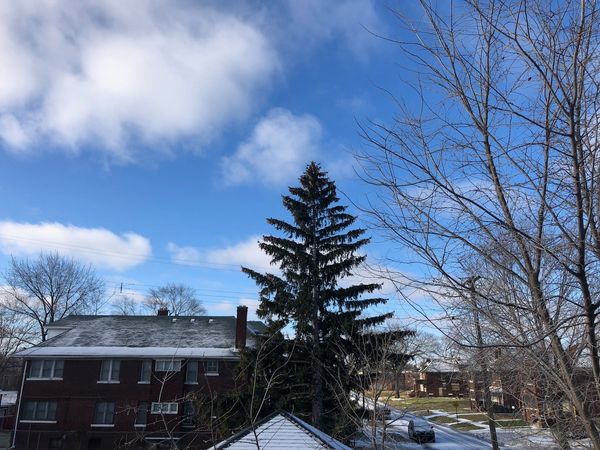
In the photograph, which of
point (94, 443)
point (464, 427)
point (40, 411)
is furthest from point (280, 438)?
point (464, 427)

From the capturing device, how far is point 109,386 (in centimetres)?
3114

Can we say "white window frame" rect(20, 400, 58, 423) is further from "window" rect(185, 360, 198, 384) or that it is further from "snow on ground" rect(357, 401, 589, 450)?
"snow on ground" rect(357, 401, 589, 450)

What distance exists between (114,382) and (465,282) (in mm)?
31224

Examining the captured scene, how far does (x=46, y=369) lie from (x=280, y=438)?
89.2 ft

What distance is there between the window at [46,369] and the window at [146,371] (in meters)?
5.13

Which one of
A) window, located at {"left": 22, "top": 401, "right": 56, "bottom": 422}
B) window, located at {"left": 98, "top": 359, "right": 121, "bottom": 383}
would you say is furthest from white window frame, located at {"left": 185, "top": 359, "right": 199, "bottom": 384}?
window, located at {"left": 22, "top": 401, "right": 56, "bottom": 422}

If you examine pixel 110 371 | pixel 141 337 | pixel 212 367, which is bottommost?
pixel 110 371

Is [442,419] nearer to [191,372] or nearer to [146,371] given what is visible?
[191,372]

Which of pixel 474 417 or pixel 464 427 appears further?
pixel 474 417

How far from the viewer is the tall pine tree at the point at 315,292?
2252 centimetres

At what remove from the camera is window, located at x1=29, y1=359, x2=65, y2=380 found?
1241 inches

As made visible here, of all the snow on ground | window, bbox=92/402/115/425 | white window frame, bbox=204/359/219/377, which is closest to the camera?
the snow on ground

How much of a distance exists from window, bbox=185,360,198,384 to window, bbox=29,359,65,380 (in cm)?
794

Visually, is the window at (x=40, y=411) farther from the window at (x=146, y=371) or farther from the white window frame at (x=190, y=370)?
the white window frame at (x=190, y=370)
